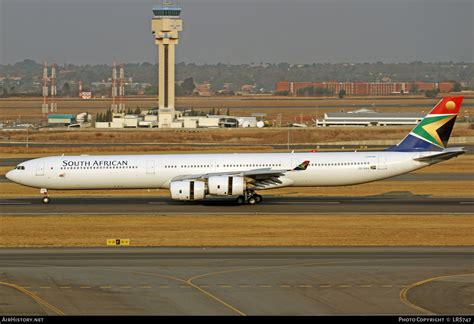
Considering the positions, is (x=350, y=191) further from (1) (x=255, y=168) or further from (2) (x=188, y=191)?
(2) (x=188, y=191)

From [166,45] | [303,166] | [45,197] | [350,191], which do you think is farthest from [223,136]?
[303,166]

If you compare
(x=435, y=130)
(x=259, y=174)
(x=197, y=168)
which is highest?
(x=435, y=130)

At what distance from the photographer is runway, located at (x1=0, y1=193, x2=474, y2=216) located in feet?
167

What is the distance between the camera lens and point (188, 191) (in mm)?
53531

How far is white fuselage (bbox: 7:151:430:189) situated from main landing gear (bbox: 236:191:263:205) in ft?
5.81

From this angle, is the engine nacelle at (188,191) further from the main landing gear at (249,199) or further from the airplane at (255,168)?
the main landing gear at (249,199)

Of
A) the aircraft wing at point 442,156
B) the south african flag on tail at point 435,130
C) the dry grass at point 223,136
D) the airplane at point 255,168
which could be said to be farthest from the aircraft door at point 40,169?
the dry grass at point 223,136

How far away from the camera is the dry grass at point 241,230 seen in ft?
132

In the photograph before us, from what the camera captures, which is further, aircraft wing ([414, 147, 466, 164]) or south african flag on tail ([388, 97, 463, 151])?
south african flag on tail ([388, 97, 463, 151])

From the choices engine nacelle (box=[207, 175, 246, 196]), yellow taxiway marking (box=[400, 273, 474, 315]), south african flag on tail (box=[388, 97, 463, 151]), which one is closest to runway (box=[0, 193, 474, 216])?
engine nacelle (box=[207, 175, 246, 196])

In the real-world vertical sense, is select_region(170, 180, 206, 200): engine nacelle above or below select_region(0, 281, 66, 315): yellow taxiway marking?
above

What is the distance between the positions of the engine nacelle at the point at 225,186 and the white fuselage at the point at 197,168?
2.30 m

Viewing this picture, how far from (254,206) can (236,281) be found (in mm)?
23421

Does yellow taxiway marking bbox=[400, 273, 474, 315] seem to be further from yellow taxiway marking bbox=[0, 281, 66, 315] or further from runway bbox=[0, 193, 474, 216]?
runway bbox=[0, 193, 474, 216]
